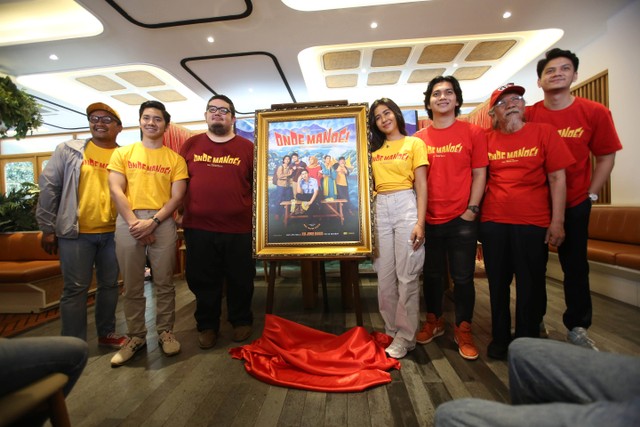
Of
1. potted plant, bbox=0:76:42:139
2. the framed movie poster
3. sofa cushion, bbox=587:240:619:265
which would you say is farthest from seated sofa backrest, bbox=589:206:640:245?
potted plant, bbox=0:76:42:139

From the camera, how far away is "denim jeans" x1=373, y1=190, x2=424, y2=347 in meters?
1.96

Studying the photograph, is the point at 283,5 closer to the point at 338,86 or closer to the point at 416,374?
the point at 338,86

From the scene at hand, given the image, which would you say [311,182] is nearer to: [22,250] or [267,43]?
[267,43]

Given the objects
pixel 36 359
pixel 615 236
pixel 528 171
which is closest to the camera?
pixel 36 359

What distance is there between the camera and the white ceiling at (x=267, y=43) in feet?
13.9

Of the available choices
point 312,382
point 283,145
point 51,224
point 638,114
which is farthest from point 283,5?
point 638,114

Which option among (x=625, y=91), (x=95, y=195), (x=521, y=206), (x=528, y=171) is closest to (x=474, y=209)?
(x=521, y=206)

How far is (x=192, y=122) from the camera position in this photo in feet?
28.4

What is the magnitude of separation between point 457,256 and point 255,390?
5.10 feet

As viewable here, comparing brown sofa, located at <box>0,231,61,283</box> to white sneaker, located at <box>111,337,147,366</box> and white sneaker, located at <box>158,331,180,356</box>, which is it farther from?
white sneaker, located at <box>158,331,180,356</box>

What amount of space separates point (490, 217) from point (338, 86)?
635cm

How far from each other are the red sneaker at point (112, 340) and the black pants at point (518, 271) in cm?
283

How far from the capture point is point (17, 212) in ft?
13.4

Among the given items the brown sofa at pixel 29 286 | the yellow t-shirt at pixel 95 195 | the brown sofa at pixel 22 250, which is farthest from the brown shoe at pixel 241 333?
the brown sofa at pixel 22 250
